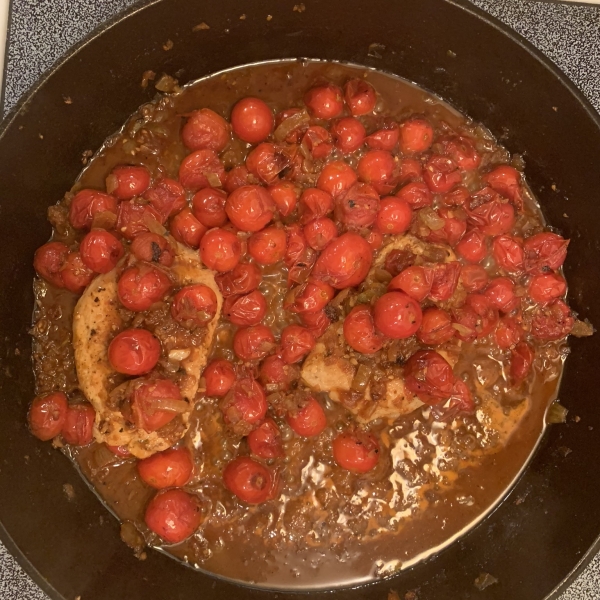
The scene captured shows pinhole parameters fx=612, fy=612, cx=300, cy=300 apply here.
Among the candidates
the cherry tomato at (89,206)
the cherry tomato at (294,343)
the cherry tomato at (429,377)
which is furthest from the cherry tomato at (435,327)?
the cherry tomato at (89,206)

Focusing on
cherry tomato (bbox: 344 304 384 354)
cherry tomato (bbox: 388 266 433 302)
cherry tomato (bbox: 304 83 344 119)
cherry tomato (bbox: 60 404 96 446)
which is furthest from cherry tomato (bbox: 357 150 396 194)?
cherry tomato (bbox: 60 404 96 446)

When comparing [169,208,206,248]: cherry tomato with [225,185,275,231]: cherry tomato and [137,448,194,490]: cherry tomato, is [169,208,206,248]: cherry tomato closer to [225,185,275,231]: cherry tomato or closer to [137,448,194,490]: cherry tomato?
[225,185,275,231]: cherry tomato

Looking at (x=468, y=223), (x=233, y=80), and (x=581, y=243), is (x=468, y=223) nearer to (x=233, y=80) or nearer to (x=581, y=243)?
(x=581, y=243)

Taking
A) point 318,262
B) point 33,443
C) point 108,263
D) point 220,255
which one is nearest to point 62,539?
point 33,443

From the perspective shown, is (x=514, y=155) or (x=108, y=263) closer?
(x=108, y=263)

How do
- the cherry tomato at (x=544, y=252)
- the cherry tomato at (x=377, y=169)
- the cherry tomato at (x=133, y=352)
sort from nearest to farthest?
the cherry tomato at (x=133, y=352)
the cherry tomato at (x=377, y=169)
the cherry tomato at (x=544, y=252)

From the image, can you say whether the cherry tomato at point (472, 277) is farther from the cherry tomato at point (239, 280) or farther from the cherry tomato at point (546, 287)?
the cherry tomato at point (239, 280)
